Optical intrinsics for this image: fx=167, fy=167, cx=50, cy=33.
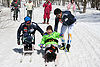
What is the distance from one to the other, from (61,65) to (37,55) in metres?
1.14

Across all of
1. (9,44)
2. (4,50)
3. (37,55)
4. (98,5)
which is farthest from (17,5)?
(98,5)

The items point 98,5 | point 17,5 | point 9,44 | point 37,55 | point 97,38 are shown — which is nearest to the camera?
point 37,55

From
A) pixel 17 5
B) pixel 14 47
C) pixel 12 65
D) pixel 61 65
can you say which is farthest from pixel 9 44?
pixel 17 5

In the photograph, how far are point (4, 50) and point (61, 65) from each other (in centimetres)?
253

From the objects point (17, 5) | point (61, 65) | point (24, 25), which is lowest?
point (61, 65)

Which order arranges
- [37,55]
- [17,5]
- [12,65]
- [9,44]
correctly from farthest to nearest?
[17,5] → [9,44] → [37,55] → [12,65]

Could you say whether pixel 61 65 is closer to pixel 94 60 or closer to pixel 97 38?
pixel 94 60

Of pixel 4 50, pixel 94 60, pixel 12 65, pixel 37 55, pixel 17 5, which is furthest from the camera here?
pixel 17 5

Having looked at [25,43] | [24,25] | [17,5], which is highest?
[17,5]

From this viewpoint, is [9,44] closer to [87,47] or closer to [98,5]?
[87,47]

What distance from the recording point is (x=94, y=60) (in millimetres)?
5332

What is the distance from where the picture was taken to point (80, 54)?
5.87 m

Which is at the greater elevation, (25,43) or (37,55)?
(25,43)

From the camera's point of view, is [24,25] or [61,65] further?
[24,25]
